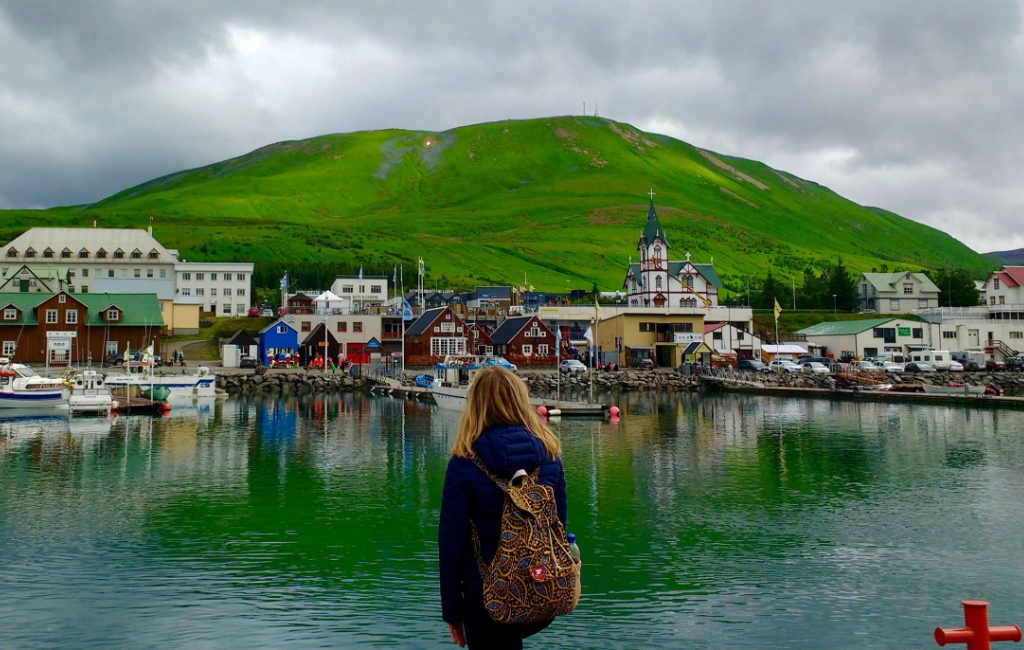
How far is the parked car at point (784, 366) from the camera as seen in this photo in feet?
264

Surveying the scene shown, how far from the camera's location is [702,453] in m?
35.7

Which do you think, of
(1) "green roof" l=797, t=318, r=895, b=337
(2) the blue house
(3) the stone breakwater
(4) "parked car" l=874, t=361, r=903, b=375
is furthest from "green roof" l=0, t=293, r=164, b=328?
(1) "green roof" l=797, t=318, r=895, b=337

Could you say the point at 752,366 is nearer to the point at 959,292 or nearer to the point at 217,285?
the point at 959,292

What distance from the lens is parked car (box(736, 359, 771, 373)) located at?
3258 inches

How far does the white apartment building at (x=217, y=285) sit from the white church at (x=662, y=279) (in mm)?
52316

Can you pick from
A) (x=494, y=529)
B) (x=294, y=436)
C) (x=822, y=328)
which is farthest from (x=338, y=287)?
(x=494, y=529)

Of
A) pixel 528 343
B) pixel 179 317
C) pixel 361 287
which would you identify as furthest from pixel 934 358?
pixel 179 317

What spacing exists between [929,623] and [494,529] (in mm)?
12119

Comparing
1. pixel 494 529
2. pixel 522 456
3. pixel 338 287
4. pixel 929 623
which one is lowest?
pixel 929 623

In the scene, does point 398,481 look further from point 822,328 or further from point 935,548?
point 822,328

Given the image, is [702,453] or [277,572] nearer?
[277,572]

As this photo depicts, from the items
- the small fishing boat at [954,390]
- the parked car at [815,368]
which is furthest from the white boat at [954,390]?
the parked car at [815,368]

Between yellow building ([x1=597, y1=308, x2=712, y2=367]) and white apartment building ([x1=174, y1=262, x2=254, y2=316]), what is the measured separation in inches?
2049

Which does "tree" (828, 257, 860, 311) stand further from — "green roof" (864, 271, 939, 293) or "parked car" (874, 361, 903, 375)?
"parked car" (874, 361, 903, 375)
